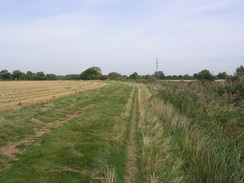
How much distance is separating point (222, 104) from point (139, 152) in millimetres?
4192

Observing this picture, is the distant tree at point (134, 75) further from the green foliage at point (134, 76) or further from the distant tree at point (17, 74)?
the distant tree at point (17, 74)

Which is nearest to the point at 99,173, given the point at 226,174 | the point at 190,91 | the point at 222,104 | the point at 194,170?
the point at 194,170

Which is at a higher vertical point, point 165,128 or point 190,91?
point 190,91

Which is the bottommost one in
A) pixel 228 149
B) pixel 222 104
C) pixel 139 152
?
pixel 139 152

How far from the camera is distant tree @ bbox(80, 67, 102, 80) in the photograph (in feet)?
378

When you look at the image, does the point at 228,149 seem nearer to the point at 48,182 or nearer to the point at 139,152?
the point at 139,152

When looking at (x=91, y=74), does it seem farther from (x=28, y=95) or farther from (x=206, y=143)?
(x=206, y=143)

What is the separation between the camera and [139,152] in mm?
5500

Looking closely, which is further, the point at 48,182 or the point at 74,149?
the point at 74,149

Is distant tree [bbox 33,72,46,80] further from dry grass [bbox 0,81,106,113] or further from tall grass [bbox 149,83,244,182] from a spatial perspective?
tall grass [bbox 149,83,244,182]

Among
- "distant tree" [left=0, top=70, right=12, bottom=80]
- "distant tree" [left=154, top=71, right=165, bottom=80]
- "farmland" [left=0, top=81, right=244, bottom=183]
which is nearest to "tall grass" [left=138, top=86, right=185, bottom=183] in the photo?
"farmland" [left=0, top=81, right=244, bottom=183]

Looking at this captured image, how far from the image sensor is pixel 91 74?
385 ft

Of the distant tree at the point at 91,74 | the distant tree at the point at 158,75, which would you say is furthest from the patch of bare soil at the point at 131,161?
the distant tree at the point at 91,74

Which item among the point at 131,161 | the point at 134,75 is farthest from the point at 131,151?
the point at 134,75
